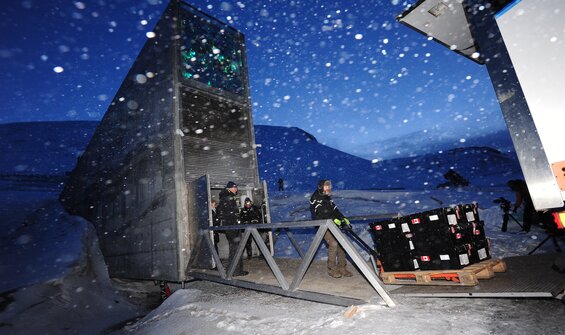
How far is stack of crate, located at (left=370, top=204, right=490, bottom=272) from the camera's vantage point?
4.25m

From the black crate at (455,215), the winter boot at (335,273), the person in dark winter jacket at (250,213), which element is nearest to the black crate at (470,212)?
the black crate at (455,215)

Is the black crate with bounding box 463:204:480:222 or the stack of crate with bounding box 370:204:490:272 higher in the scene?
the black crate with bounding box 463:204:480:222

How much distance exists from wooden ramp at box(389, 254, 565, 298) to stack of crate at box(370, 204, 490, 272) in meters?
0.34

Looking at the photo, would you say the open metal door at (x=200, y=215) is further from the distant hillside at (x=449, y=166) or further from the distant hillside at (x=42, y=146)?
the distant hillside at (x=449, y=166)

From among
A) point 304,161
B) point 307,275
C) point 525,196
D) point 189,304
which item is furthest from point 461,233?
point 304,161

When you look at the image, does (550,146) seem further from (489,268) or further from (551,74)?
(489,268)

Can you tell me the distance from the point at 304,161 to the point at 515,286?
253ft

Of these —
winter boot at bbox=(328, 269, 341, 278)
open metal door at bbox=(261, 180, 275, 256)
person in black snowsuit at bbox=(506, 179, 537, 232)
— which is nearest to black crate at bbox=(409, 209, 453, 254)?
winter boot at bbox=(328, 269, 341, 278)

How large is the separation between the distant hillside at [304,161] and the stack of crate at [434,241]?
51.6 meters

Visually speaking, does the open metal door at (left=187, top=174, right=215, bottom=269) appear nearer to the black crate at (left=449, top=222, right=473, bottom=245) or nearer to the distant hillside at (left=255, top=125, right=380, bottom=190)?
the black crate at (left=449, top=222, right=473, bottom=245)

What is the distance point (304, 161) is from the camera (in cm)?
8044

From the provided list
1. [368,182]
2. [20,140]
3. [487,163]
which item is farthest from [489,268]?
[20,140]

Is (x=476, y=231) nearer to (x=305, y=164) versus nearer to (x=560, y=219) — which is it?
(x=560, y=219)

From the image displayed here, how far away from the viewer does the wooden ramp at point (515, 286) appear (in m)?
3.22
